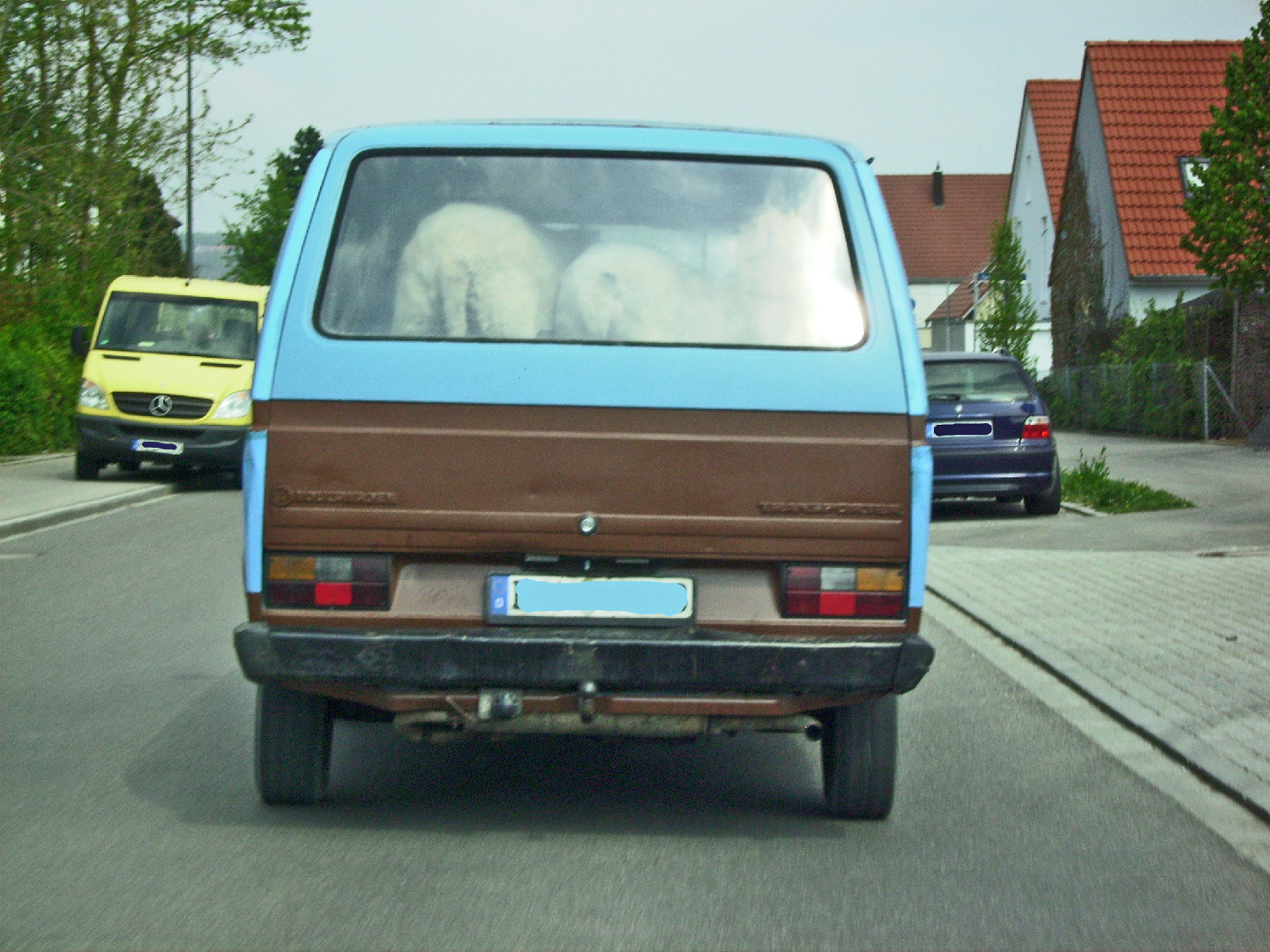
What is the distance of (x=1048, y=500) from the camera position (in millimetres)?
17250

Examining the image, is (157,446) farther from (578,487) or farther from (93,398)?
(578,487)

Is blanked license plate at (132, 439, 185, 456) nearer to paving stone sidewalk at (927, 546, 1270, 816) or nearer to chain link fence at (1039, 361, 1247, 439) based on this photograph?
paving stone sidewalk at (927, 546, 1270, 816)

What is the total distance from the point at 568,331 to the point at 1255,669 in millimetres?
4590

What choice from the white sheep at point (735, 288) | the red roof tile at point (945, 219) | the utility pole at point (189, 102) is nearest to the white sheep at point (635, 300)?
the white sheep at point (735, 288)

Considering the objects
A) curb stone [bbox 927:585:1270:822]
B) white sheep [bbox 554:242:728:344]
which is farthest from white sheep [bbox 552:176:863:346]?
curb stone [bbox 927:585:1270:822]

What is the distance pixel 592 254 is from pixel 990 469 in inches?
481

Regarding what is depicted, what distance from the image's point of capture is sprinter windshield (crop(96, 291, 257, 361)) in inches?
813

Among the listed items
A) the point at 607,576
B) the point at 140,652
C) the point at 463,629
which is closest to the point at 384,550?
the point at 463,629

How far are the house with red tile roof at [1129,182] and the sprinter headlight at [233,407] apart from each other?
2640 centimetres

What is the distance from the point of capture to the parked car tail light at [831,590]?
192 inches

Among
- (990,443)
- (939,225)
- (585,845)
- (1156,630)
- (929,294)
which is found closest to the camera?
(585,845)

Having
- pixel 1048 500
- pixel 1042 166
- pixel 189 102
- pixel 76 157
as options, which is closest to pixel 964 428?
pixel 1048 500

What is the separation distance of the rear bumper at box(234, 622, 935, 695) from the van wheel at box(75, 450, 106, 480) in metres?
16.1

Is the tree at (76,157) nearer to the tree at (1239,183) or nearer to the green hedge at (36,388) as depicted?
the green hedge at (36,388)
